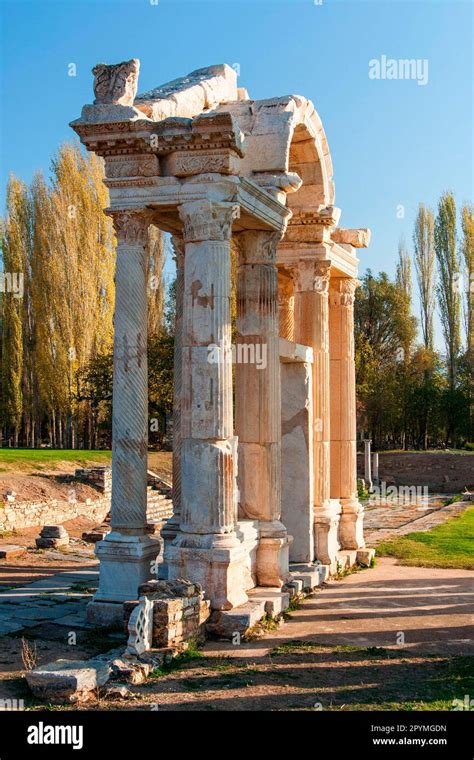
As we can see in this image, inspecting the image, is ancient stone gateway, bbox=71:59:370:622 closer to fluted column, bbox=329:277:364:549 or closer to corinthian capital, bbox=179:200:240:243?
corinthian capital, bbox=179:200:240:243

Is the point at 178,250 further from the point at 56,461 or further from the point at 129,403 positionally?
the point at 56,461

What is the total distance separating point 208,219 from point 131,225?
0.99 metres

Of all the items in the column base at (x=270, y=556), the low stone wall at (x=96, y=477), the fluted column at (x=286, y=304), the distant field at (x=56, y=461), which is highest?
the fluted column at (x=286, y=304)

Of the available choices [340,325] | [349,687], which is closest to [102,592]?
[349,687]

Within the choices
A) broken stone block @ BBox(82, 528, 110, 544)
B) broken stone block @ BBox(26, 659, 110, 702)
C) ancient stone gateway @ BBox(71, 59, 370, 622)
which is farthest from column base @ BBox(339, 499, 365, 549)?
broken stone block @ BBox(26, 659, 110, 702)

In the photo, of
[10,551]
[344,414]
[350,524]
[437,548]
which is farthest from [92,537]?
[437,548]

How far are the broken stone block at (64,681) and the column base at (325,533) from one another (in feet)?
20.7

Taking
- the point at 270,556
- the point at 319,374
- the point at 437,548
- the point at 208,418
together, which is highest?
the point at 319,374

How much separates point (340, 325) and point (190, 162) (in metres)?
5.87

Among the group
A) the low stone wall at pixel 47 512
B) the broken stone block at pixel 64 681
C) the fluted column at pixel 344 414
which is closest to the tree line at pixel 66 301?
the low stone wall at pixel 47 512

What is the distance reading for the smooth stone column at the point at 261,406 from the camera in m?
10.9

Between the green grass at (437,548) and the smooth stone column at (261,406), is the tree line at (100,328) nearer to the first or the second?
the green grass at (437,548)

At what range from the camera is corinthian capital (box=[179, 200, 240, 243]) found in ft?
31.9

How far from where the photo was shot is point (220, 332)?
973cm
